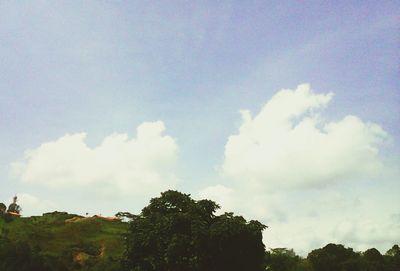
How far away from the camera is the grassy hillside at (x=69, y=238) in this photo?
67.2 m

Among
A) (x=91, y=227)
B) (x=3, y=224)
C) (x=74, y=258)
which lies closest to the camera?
(x=74, y=258)

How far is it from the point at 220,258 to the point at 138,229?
938cm

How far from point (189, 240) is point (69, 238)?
5079cm

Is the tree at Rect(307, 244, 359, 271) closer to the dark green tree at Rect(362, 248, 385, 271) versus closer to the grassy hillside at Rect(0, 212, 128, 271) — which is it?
the dark green tree at Rect(362, 248, 385, 271)

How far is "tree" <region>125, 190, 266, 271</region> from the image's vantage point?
36.5 meters

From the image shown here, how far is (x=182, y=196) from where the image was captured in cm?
4259

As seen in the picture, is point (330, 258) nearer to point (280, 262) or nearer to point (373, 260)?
point (373, 260)

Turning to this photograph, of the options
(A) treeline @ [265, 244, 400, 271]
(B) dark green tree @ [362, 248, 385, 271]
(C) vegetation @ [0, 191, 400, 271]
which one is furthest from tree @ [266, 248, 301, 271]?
(C) vegetation @ [0, 191, 400, 271]

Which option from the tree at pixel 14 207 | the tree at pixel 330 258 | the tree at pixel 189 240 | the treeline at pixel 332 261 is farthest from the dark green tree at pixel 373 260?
the tree at pixel 14 207

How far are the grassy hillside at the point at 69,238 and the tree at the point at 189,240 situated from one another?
21.1 meters

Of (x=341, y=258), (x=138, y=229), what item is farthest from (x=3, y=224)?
(x=341, y=258)

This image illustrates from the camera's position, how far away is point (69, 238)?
79.6 metres

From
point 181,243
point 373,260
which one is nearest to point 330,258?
point 373,260

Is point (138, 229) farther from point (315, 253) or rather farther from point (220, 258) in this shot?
point (315, 253)
